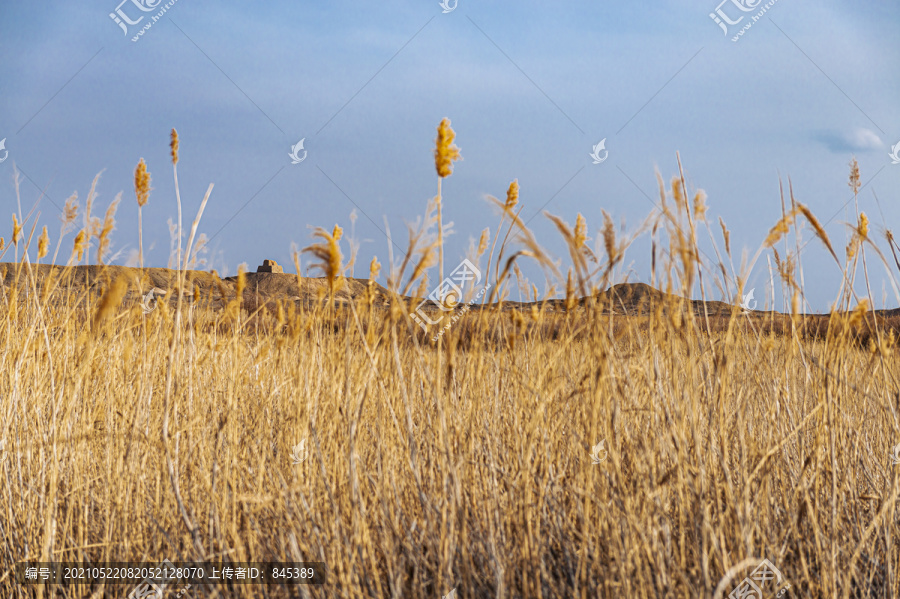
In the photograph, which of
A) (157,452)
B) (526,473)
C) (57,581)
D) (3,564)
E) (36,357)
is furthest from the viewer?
(36,357)

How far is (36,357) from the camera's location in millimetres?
2711

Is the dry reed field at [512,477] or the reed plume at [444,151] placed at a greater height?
the reed plume at [444,151]

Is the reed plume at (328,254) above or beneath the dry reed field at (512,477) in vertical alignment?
above

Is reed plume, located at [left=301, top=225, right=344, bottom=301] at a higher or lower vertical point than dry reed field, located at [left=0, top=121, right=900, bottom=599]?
higher

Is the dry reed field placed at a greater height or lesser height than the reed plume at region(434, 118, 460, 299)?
lesser

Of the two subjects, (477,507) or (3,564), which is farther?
(3,564)

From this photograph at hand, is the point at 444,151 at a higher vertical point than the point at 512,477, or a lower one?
higher

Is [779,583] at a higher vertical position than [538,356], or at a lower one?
lower

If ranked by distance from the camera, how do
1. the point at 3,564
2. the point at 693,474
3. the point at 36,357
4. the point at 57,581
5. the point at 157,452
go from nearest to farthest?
the point at 693,474 → the point at 57,581 → the point at 3,564 → the point at 157,452 → the point at 36,357

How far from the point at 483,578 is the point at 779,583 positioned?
64cm

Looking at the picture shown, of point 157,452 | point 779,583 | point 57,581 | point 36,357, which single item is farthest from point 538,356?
point 36,357

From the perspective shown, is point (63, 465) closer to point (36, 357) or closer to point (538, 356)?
point (36, 357)

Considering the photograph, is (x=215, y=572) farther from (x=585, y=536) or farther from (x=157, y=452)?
(x=585, y=536)

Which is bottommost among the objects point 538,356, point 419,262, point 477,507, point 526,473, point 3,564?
point 3,564
